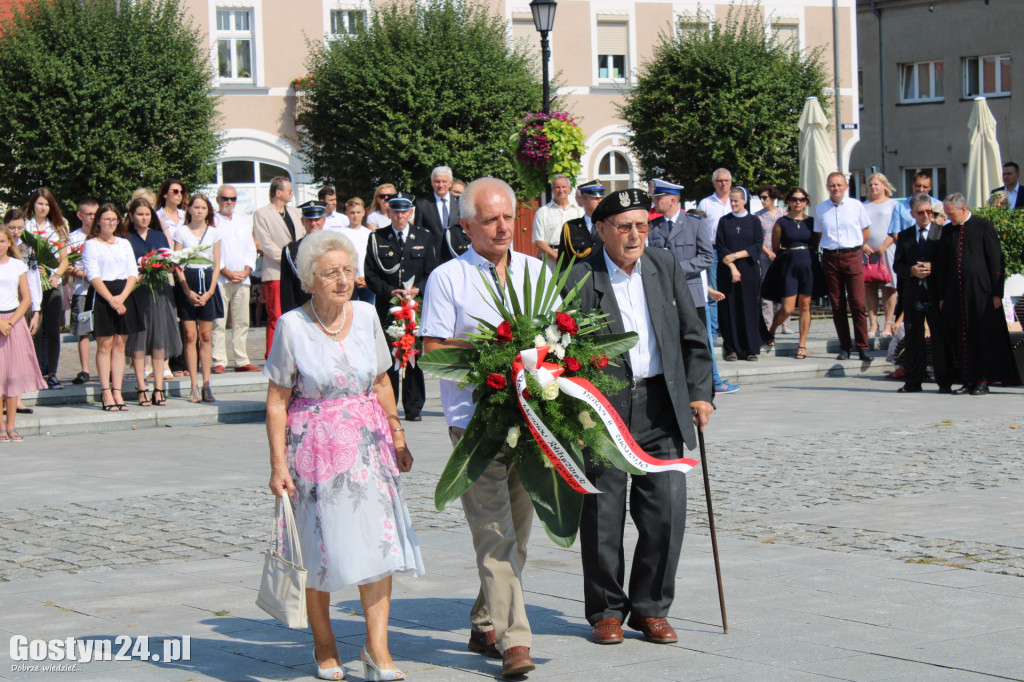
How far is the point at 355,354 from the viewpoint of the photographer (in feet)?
18.0

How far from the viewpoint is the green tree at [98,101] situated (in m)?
29.6

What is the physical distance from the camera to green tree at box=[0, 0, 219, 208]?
1164 inches

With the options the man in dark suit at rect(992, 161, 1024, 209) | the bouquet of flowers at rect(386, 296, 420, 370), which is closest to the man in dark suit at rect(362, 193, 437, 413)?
the bouquet of flowers at rect(386, 296, 420, 370)

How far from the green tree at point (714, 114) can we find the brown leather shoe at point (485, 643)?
30.6 m

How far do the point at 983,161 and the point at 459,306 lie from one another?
1938 cm

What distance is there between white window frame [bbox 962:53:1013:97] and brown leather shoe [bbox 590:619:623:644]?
45689 mm

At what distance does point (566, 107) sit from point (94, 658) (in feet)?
113

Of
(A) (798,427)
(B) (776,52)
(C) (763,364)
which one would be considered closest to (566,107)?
(B) (776,52)

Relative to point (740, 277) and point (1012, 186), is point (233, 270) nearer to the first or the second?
point (740, 277)

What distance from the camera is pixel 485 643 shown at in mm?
5629

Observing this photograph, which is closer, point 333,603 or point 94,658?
point 94,658

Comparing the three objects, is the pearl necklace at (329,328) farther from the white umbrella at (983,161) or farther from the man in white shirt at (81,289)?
the white umbrella at (983,161)

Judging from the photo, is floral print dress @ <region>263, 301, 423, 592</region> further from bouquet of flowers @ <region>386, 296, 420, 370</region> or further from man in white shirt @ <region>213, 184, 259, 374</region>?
man in white shirt @ <region>213, 184, 259, 374</region>

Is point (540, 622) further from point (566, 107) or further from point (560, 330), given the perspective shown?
point (566, 107)
